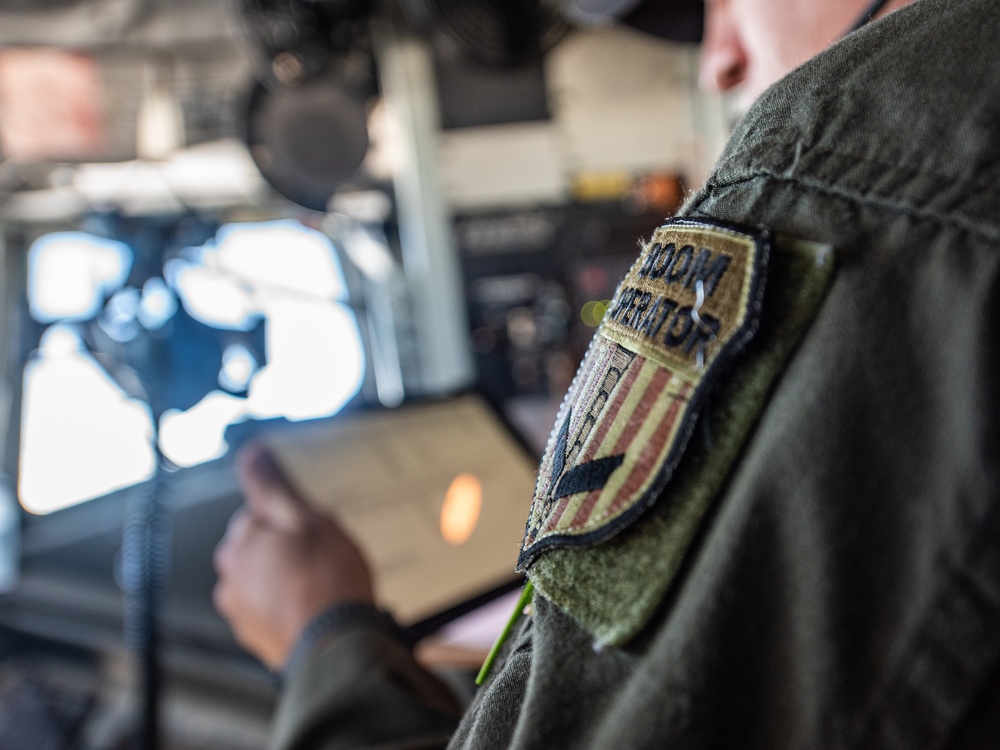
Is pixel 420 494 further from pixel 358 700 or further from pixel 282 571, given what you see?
pixel 358 700

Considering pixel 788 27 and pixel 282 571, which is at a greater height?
pixel 788 27

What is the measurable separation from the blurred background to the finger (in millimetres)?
45

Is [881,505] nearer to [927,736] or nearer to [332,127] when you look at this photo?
[927,736]

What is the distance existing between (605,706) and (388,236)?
2091 mm

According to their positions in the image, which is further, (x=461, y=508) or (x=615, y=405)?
(x=461, y=508)

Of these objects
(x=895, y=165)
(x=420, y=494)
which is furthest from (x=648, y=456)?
(x=420, y=494)

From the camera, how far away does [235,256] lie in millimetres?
1807

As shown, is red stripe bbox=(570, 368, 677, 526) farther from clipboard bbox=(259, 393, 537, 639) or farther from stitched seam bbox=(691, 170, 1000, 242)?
clipboard bbox=(259, 393, 537, 639)

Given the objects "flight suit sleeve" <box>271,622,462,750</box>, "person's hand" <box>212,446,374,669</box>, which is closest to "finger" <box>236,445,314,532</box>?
"person's hand" <box>212,446,374,669</box>

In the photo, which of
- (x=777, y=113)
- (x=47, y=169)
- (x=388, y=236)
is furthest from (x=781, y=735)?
(x=388, y=236)

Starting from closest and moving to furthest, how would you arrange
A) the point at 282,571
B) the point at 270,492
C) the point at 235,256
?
1. the point at 282,571
2. the point at 270,492
3. the point at 235,256

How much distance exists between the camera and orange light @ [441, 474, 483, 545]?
0.89 metres

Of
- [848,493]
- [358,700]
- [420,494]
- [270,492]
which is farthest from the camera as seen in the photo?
[420,494]

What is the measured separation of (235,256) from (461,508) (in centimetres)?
114
